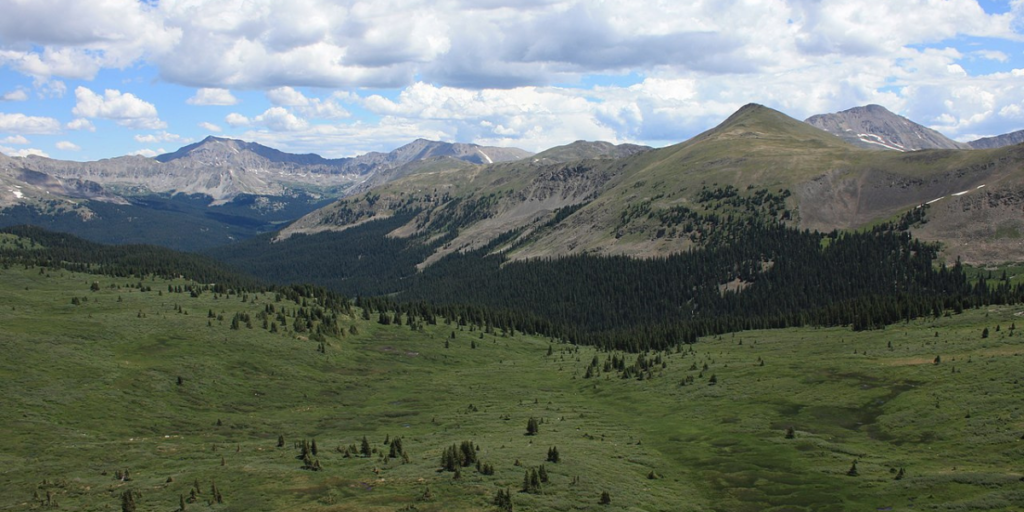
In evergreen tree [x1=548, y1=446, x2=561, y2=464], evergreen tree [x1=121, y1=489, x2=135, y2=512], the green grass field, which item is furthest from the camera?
evergreen tree [x1=548, y1=446, x2=561, y2=464]

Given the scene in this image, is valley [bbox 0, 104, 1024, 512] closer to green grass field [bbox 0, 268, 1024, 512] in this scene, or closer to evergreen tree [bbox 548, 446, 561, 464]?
evergreen tree [bbox 548, 446, 561, 464]

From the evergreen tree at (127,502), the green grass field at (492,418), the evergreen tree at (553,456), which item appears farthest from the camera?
the evergreen tree at (553,456)

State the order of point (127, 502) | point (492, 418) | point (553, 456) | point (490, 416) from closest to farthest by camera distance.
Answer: point (127, 502), point (553, 456), point (492, 418), point (490, 416)

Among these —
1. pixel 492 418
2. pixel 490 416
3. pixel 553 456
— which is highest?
pixel 553 456

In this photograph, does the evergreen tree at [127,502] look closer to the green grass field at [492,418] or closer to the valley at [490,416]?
the valley at [490,416]

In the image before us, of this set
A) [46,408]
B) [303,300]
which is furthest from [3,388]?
[303,300]

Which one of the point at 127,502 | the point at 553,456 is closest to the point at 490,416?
the point at 553,456

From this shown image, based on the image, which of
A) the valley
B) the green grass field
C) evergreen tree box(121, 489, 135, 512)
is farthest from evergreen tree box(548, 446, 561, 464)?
evergreen tree box(121, 489, 135, 512)

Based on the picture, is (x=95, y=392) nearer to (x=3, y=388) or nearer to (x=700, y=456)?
(x=3, y=388)

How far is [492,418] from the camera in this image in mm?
105125

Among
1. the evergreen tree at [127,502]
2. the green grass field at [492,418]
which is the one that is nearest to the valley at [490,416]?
the green grass field at [492,418]

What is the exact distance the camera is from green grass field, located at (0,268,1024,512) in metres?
59.9

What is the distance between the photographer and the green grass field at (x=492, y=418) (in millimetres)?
59862

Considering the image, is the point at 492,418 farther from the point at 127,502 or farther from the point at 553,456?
the point at 127,502
